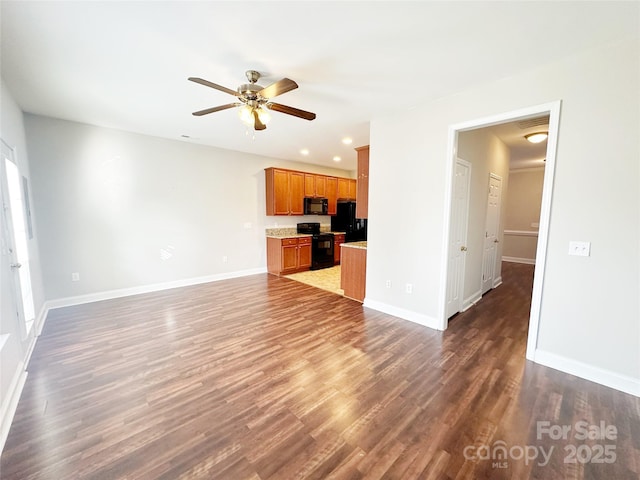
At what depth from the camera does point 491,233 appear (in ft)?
14.9

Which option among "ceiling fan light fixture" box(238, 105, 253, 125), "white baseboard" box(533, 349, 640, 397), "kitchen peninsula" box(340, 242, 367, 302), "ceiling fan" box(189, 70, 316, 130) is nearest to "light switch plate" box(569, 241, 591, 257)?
"white baseboard" box(533, 349, 640, 397)

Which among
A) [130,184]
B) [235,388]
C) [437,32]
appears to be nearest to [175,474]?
[235,388]

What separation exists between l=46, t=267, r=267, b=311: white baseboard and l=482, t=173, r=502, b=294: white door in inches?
183

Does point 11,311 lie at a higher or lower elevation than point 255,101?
lower

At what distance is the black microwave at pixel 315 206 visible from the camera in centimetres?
652

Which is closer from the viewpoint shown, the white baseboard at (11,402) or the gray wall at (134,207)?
the white baseboard at (11,402)

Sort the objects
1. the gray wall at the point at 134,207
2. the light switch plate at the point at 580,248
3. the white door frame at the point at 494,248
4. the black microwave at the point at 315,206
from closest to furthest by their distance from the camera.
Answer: the light switch plate at the point at 580,248 < the gray wall at the point at 134,207 < the white door frame at the point at 494,248 < the black microwave at the point at 315,206

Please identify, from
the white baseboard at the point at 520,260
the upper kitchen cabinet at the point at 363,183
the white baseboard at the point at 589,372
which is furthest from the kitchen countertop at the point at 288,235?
the white baseboard at the point at 520,260

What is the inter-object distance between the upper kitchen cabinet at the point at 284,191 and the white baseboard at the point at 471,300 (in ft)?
13.2

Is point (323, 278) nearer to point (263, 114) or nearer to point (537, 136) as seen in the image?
point (263, 114)

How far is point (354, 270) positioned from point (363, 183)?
55.1 inches

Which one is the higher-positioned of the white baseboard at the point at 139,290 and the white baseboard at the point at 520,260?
the white baseboard at the point at 520,260

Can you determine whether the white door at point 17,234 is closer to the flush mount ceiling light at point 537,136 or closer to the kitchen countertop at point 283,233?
the kitchen countertop at point 283,233

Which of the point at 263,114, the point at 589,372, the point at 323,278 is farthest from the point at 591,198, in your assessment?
the point at 323,278
